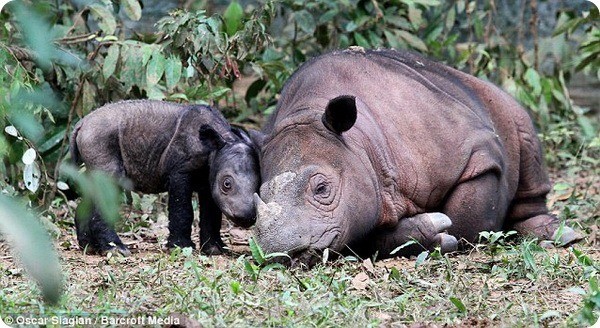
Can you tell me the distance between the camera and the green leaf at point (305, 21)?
10609mm

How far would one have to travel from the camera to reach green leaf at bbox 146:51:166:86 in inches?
309

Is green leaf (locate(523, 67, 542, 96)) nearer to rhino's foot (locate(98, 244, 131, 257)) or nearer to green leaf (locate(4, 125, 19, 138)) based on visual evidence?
rhino's foot (locate(98, 244, 131, 257))

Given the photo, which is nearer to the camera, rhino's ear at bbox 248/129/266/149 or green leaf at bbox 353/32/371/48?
rhino's ear at bbox 248/129/266/149

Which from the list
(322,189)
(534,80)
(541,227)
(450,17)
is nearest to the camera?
(322,189)

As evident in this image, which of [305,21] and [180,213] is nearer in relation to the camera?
[180,213]

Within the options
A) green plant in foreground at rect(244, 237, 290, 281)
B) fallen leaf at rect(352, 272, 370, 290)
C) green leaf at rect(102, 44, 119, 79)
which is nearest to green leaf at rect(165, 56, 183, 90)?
green leaf at rect(102, 44, 119, 79)

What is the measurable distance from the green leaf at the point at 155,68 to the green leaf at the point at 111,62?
413 millimetres

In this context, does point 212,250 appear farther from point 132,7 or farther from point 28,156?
point 132,7

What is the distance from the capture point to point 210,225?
7035 millimetres

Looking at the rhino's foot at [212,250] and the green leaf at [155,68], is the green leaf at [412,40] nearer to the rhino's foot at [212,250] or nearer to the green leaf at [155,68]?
the green leaf at [155,68]

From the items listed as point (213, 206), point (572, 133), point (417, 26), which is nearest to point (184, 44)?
point (213, 206)

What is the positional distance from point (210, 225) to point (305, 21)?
13.5 ft

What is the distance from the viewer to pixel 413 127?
7.07 metres

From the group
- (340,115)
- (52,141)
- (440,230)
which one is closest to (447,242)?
(440,230)
